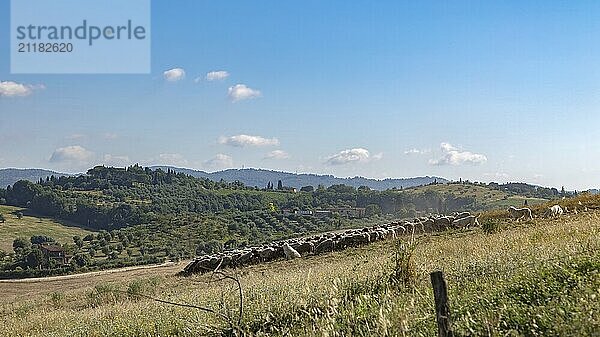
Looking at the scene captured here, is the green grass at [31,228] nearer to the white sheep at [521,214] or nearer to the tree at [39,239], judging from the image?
the tree at [39,239]

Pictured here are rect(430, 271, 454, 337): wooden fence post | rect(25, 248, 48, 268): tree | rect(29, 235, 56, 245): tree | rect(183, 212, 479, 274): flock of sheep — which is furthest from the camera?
rect(29, 235, 56, 245): tree

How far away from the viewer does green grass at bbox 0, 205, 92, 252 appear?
89.9 meters

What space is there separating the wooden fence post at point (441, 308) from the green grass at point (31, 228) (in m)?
87.2

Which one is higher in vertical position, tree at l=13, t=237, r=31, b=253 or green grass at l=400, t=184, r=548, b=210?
green grass at l=400, t=184, r=548, b=210

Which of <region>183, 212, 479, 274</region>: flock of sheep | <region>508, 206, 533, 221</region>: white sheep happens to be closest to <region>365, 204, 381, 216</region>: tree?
<region>183, 212, 479, 274</region>: flock of sheep

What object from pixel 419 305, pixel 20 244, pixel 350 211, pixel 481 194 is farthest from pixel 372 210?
pixel 419 305

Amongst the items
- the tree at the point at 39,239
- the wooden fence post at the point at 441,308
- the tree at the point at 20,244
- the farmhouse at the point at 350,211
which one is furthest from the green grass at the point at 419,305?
the farmhouse at the point at 350,211

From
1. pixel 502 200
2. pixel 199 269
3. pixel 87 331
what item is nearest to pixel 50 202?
pixel 502 200

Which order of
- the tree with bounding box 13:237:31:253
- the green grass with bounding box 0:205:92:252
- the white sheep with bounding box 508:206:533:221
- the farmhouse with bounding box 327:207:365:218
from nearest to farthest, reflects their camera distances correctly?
the white sheep with bounding box 508:206:533:221 → the tree with bounding box 13:237:31:253 → the green grass with bounding box 0:205:92:252 → the farmhouse with bounding box 327:207:365:218

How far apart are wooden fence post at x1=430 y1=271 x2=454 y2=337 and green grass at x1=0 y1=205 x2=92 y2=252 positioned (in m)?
87.2

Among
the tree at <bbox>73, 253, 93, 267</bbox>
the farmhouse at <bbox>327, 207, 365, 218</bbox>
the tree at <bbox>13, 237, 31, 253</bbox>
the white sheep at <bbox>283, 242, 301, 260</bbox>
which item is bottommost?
the tree at <bbox>73, 253, 93, 267</bbox>

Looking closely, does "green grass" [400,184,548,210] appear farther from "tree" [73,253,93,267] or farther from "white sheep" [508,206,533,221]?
"white sheep" [508,206,533,221]

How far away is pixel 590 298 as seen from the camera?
192 inches

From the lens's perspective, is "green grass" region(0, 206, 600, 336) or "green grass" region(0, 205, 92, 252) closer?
"green grass" region(0, 206, 600, 336)
